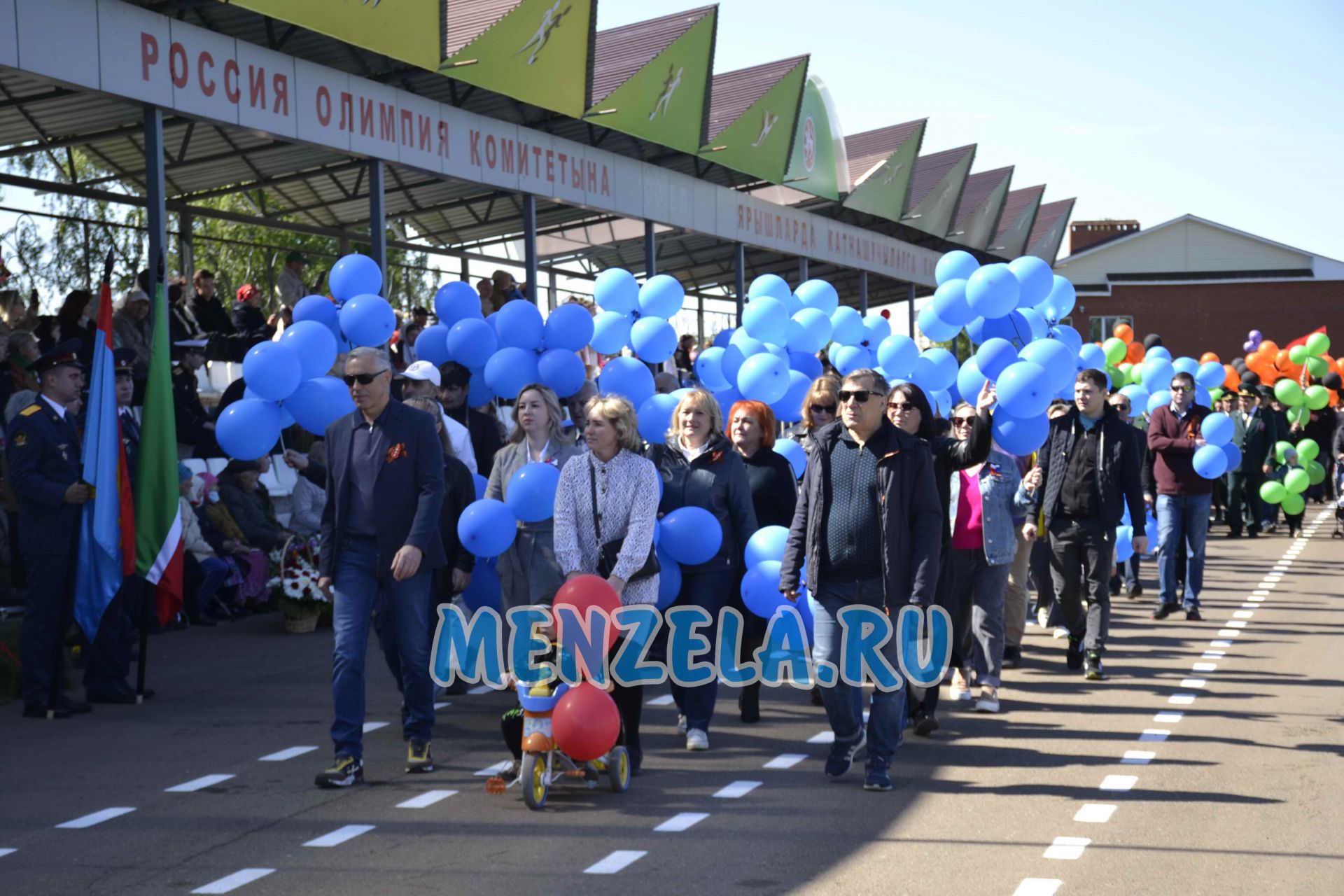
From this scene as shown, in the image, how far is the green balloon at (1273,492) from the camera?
2216 cm

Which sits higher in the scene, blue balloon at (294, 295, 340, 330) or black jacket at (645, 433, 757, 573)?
blue balloon at (294, 295, 340, 330)

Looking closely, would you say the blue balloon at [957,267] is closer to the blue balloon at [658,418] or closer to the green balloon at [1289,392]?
the blue balloon at [658,418]

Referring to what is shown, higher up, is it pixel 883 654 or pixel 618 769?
pixel 883 654

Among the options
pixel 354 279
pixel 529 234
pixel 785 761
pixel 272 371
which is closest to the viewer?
pixel 785 761

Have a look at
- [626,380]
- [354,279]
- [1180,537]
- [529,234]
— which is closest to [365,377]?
[626,380]

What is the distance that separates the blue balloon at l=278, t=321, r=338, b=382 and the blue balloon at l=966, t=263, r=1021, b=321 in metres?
4.16

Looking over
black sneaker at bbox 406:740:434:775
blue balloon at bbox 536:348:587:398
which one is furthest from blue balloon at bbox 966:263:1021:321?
black sneaker at bbox 406:740:434:775

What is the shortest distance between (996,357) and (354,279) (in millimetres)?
4365

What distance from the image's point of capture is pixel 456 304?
419 inches

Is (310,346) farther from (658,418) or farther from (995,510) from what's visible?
(995,510)

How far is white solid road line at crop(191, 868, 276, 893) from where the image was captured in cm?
543

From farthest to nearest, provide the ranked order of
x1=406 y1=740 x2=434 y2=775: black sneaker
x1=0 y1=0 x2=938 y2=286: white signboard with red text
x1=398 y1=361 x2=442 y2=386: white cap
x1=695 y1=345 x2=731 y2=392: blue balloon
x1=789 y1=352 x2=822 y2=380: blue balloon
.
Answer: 1. x1=0 y1=0 x2=938 y2=286: white signboard with red text
2. x1=789 y1=352 x2=822 y2=380: blue balloon
3. x1=695 y1=345 x2=731 y2=392: blue balloon
4. x1=398 y1=361 x2=442 y2=386: white cap
5. x1=406 y1=740 x2=434 y2=775: black sneaker

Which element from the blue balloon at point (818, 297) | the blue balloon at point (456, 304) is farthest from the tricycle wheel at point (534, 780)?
the blue balloon at point (818, 297)

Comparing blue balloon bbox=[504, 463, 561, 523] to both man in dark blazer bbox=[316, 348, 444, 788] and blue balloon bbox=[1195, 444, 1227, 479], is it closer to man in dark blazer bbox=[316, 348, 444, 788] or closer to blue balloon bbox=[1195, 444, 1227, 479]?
man in dark blazer bbox=[316, 348, 444, 788]
